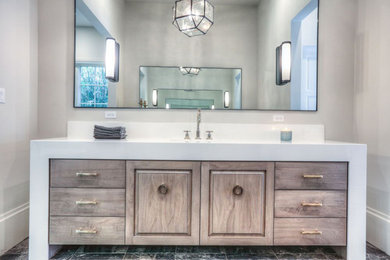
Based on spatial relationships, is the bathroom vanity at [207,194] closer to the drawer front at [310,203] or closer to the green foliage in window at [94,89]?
the drawer front at [310,203]

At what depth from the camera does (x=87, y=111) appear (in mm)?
2033

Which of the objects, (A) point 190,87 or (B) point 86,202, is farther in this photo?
(A) point 190,87

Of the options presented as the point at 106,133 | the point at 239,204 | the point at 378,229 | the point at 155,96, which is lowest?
the point at 378,229

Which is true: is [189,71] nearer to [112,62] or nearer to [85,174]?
[112,62]

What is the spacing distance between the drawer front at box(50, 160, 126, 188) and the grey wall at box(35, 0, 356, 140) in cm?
61

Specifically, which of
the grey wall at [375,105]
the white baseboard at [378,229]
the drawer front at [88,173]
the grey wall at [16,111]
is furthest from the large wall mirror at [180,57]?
the white baseboard at [378,229]

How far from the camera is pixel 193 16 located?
197 cm

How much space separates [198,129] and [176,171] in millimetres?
519

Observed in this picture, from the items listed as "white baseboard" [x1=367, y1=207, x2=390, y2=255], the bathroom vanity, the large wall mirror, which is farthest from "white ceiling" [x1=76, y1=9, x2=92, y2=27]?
"white baseboard" [x1=367, y1=207, x2=390, y2=255]

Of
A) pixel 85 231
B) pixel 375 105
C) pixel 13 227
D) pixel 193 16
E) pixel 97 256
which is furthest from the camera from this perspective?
pixel 193 16

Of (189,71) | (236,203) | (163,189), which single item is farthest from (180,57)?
(236,203)

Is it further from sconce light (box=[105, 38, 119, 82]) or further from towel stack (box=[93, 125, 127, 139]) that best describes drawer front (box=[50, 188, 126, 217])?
sconce light (box=[105, 38, 119, 82])

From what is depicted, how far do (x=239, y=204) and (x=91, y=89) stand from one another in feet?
5.20

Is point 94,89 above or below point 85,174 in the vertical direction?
above
